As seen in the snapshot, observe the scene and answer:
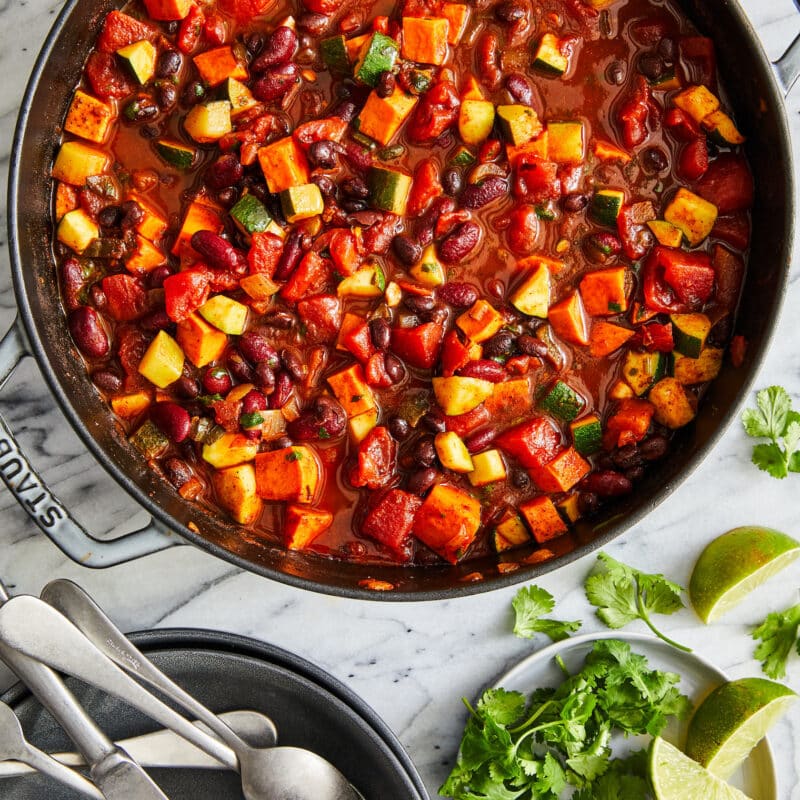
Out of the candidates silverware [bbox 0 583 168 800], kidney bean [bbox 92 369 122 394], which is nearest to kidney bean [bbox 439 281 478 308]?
kidney bean [bbox 92 369 122 394]

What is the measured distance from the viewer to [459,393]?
3512 mm

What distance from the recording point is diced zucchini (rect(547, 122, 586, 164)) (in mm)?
3535

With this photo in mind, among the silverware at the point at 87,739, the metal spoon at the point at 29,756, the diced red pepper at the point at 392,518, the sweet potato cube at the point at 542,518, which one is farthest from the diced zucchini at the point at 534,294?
the metal spoon at the point at 29,756

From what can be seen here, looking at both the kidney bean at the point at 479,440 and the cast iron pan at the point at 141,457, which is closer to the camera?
the cast iron pan at the point at 141,457

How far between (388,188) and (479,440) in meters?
1.08

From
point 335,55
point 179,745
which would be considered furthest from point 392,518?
point 335,55

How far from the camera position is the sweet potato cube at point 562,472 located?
360cm

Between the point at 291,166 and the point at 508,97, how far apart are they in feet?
3.00

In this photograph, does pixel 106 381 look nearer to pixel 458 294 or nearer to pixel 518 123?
pixel 458 294

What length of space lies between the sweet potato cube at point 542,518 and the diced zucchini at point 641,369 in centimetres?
60

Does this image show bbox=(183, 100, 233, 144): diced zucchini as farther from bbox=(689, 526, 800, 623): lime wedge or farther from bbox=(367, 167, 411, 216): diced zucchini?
bbox=(689, 526, 800, 623): lime wedge

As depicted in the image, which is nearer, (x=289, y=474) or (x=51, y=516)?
(x=51, y=516)

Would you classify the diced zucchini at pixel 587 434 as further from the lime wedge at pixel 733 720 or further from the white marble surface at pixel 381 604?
the lime wedge at pixel 733 720

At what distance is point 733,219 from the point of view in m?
3.66
